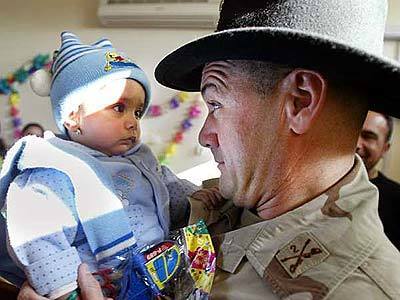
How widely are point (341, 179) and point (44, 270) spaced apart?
60cm

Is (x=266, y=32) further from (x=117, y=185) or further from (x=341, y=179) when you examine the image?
(x=117, y=185)

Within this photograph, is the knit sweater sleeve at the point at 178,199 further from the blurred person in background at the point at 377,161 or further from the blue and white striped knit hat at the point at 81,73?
the blurred person in background at the point at 377,161

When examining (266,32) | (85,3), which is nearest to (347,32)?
(266,32)

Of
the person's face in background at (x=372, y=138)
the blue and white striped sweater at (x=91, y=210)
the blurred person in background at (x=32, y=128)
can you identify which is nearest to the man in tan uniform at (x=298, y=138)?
the blue and white striped sweater at (x=91, y=210)

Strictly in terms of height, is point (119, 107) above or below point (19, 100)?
above

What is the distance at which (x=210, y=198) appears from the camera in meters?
1.12

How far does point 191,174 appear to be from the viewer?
1.73 m

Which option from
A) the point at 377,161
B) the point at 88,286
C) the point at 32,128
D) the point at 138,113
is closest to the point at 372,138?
the point at 377,161

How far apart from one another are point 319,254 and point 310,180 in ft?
0.48

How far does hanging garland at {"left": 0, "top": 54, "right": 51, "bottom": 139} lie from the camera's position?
11.4 ft

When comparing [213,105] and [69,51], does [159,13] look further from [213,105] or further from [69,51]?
[213,105]

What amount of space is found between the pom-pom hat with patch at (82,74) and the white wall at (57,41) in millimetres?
1862

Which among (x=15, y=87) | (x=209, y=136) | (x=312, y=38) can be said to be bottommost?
(x=15, y=87)

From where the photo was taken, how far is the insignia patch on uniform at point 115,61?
1.19 metres
